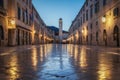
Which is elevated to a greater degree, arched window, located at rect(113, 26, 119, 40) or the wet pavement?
arched window, located at rect(113, 26, 119, 40)

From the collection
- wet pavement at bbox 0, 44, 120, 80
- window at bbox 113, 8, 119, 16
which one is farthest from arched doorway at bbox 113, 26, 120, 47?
wet pavement at bbox 0, 44, 120, 80

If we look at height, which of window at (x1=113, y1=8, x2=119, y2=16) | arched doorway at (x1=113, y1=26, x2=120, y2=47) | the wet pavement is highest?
window at (x1=113, y1=8, x2=119, y2=16)

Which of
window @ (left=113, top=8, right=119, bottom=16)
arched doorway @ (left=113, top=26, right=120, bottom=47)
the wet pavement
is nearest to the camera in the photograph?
the wet pavement

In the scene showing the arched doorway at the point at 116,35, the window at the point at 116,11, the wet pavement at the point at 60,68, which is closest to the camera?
the wet pavement at the point at 60,68

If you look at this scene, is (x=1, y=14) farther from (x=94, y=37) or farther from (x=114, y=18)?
(x=94, y=37)

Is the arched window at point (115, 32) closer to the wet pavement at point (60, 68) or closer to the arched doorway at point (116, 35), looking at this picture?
the arched doorway at point (116, 35)

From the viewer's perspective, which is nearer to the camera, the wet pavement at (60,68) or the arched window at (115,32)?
the wet pavement at (60,68)

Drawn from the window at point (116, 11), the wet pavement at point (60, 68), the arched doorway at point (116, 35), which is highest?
the window at point (116, 11)

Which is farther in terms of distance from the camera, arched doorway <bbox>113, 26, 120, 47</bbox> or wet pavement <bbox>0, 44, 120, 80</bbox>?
arched doorway <bbox>113, 26, 120, 47</bbox>

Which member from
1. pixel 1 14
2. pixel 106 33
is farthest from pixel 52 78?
pixel 106 33

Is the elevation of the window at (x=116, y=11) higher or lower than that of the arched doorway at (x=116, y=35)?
higher

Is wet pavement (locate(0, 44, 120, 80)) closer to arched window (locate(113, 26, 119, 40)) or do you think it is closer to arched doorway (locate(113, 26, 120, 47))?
arched doorway (locate(113, 26, 120, 47))

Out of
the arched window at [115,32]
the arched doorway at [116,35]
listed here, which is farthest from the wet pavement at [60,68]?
the arched window at [115,32]

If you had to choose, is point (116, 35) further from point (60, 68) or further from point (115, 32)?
point (60, 68)
